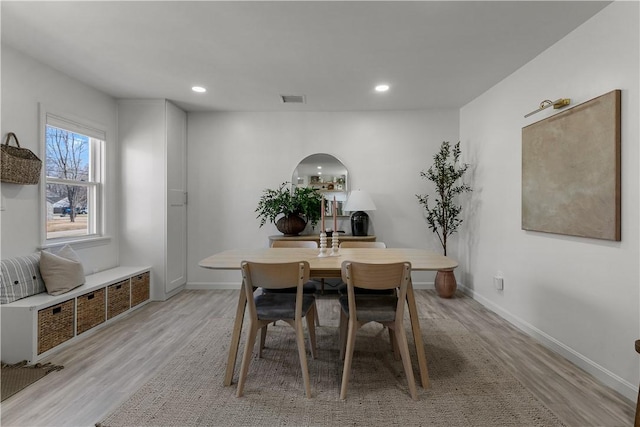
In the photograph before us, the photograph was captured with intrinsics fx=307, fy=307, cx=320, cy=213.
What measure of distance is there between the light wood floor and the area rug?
6cm

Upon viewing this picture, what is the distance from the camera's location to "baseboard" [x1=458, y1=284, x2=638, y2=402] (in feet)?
6.27

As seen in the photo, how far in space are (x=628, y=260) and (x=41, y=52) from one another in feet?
15.6

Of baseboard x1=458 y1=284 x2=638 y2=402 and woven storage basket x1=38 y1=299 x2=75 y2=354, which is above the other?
woven storage basket x1=38 y1=299 x2=75 y2=354

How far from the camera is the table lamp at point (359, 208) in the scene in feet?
12.9

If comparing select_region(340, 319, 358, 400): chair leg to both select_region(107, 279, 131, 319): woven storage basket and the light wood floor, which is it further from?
select_region(107, 279, 131, 319): woven storage basket

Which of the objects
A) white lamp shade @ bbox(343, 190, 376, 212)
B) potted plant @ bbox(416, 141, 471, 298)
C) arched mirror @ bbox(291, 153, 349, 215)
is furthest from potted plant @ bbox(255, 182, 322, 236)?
potted plant @ bbox(416, 141, 471, 298)

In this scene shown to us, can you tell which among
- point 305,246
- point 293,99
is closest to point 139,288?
point 305,246

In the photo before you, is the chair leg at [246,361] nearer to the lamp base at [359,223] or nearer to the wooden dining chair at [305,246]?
the wooden dining chair at [305,246]

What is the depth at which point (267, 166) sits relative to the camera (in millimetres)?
4434

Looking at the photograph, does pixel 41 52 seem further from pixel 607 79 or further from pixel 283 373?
pixel 607 79

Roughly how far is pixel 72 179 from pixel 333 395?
3.48 m

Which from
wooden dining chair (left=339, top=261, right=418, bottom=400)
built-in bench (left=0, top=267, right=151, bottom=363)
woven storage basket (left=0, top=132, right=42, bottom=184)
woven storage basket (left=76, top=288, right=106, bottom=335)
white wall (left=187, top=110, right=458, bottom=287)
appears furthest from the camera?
white wall (left=187, top=110, right=458, bottom=287)

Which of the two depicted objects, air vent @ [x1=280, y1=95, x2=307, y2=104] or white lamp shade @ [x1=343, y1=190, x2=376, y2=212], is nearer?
air vent @ [x1=280, y1=95, x2=307, y2=104]

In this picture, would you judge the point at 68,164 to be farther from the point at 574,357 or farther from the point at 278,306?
the point at 574,357
